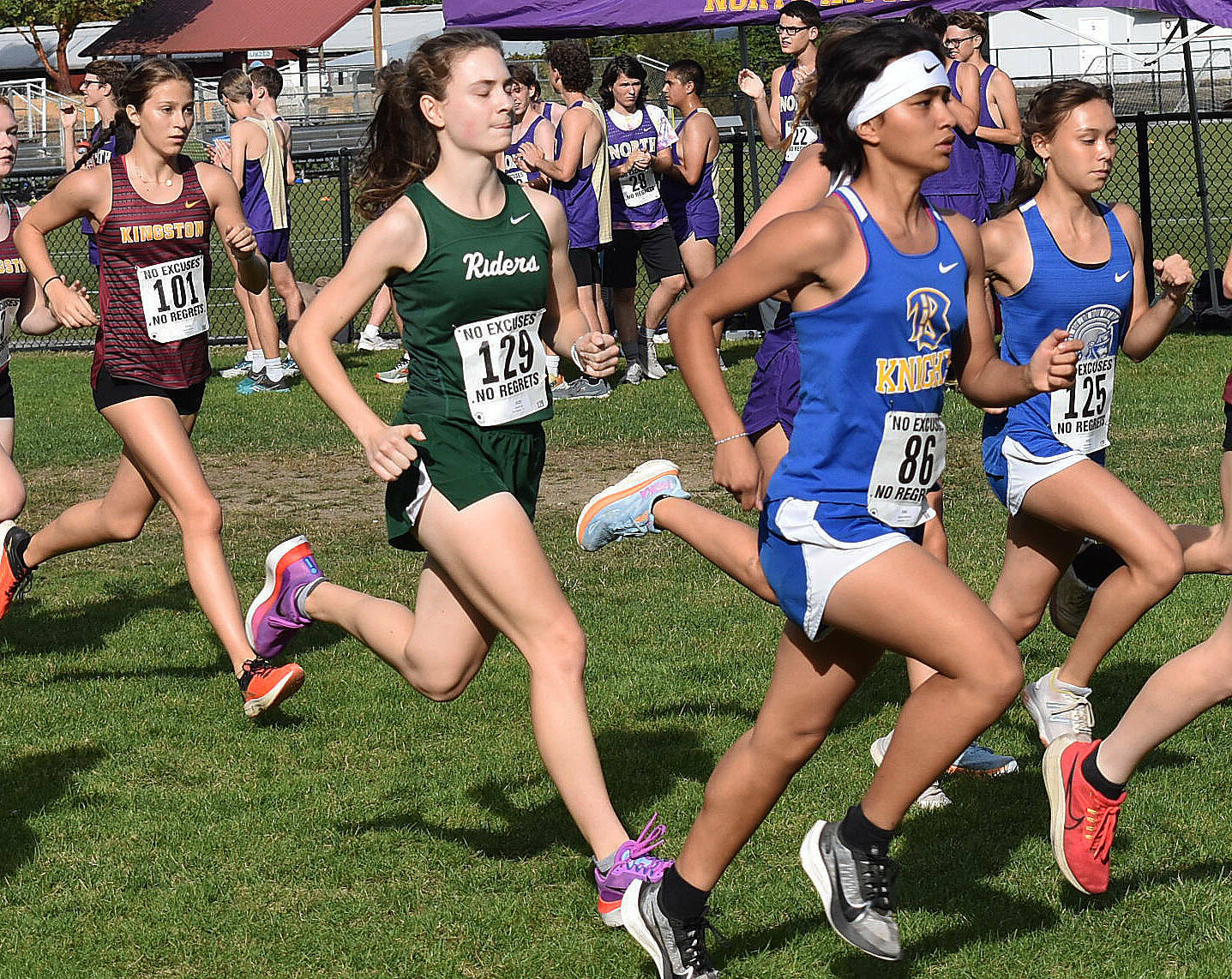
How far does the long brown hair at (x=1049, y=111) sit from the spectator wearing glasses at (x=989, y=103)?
5.34 metres

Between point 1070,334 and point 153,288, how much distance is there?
3.32 meters

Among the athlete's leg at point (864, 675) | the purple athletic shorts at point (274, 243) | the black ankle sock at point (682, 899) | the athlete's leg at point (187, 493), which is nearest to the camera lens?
the athlete's leg at point (864, 675)

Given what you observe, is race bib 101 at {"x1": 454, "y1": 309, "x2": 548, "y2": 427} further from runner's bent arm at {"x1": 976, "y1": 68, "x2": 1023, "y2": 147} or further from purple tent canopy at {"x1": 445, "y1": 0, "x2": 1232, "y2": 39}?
purple tent canopy at {"x1": 445, "y1": 0, "x2": 1232, "y2": 39}

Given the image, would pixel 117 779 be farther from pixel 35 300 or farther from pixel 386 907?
pixel 35 300

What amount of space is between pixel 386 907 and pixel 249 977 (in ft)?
1.46

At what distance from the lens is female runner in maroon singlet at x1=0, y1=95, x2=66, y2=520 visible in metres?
6.36

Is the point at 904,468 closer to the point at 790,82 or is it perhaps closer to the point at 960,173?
the point at 960,173

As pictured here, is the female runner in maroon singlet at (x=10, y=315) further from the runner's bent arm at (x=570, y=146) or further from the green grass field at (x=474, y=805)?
the runner's bent arm at (x=570, y=146)

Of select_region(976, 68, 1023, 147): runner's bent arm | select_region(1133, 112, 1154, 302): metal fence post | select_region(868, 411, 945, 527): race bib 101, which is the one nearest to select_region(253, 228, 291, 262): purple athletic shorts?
select_region(976, 68, 1023, 147): runner's bent arm

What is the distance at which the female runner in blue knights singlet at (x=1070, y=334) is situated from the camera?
15.3ft

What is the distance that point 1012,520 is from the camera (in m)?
5.01

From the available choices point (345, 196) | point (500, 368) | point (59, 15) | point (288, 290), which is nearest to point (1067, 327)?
point (500, 368)

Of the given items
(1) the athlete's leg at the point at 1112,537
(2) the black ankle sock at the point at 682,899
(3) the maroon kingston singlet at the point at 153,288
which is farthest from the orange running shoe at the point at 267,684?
(1) the athlete's leg at the point at 1112,537

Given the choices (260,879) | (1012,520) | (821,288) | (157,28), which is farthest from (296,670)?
(157,28)
